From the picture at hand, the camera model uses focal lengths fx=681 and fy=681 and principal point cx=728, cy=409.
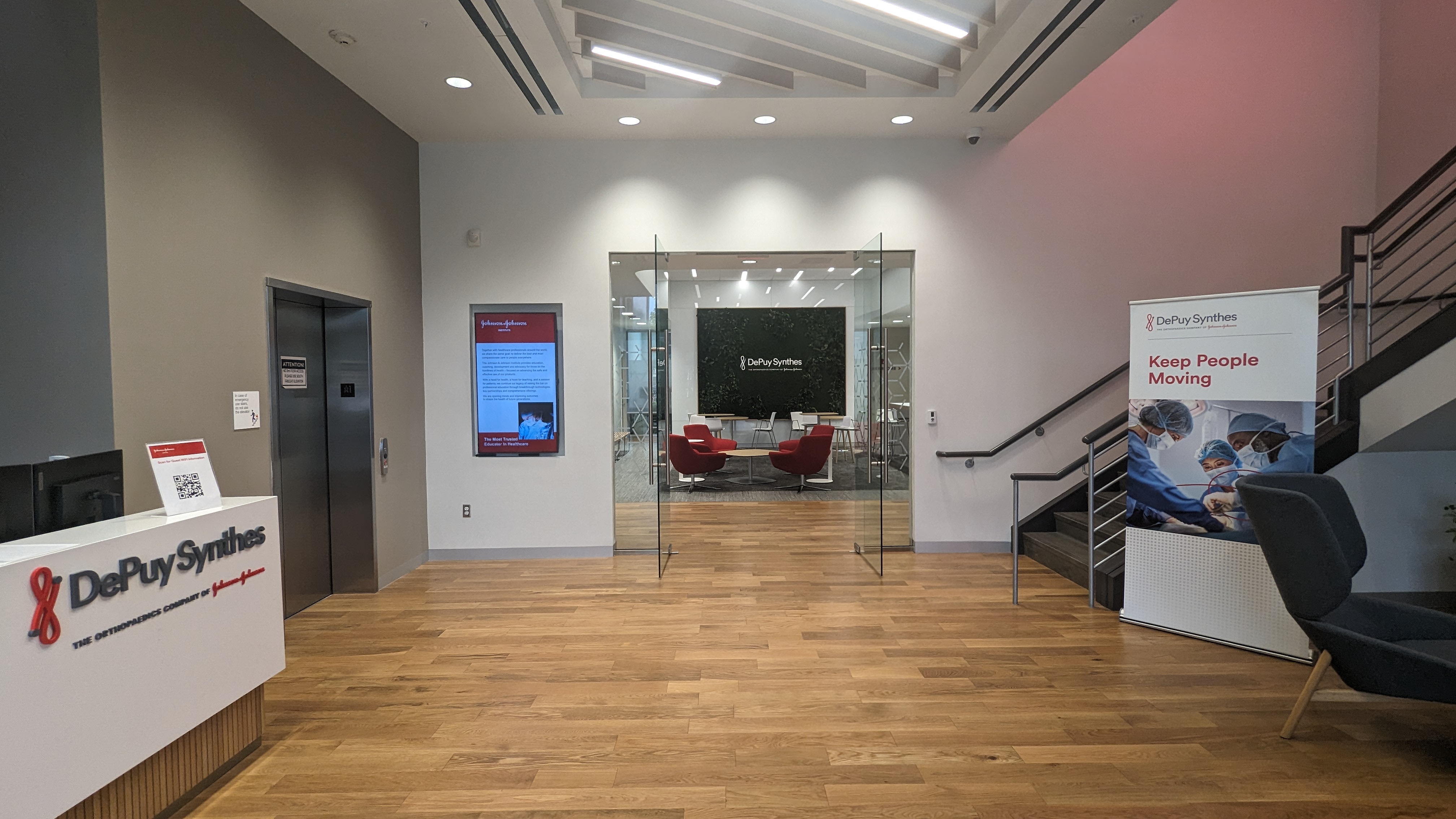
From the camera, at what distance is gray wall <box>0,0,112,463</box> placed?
2539mm

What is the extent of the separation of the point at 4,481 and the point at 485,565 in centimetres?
382

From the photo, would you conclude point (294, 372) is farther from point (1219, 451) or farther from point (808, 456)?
point (808, 456)

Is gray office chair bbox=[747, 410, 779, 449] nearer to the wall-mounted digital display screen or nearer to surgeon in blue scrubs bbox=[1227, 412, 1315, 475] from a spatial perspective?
the wall-mounted digital display screen

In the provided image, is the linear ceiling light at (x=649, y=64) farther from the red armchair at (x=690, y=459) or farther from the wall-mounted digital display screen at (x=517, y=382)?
the red armchair at (x=690, y=459)

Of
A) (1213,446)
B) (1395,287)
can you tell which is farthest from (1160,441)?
(1395,287)

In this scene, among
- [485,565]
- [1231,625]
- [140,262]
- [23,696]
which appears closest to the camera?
[23,696]

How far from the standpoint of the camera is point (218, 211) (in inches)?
141

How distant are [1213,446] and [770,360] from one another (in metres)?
9.58

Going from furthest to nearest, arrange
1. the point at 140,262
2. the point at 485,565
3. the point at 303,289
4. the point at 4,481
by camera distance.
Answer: the point at 485,565 < the point at 303,289 < the point at 140,262 < the point at 4,481

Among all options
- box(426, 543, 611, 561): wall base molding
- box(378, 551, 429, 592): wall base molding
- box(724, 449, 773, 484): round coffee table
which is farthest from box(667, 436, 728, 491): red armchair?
box(378, 551, 429, 592): wall base molding

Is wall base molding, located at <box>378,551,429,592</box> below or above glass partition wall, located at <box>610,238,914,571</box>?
below

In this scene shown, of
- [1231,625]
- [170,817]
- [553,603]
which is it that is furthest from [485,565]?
[1231,625]

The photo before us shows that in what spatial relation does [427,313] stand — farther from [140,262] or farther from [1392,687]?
[1392,687]

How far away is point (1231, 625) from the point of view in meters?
3.93
